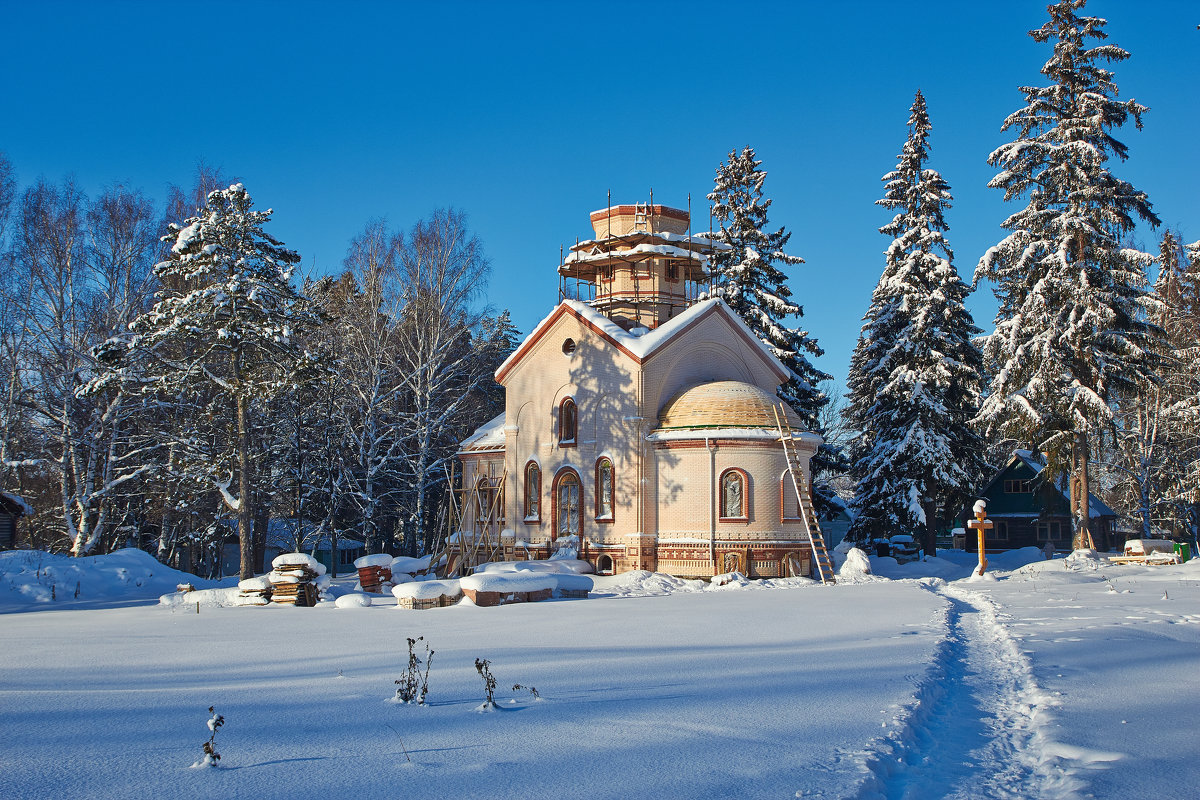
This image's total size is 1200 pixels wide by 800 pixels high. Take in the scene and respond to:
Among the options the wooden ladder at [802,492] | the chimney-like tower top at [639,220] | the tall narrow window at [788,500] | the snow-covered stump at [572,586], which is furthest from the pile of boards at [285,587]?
the chimney-like tower top at [639,220]

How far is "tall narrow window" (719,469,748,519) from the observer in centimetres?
2572

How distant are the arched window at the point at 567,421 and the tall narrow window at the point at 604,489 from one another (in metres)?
1.52

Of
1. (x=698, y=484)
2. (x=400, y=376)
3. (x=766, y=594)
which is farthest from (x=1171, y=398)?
(x=400, y=376)

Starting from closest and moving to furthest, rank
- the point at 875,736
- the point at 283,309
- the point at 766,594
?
1. the point at 875,736
2. the point at 766,594
3. the point at 283,309

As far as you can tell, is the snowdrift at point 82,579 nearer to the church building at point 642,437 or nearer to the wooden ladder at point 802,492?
the church building at point 642,437

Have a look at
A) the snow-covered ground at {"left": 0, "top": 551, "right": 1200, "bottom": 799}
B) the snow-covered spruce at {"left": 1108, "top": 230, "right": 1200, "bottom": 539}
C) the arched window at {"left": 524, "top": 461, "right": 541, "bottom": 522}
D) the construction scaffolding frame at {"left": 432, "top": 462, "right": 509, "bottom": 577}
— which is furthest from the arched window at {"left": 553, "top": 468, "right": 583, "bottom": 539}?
the snow-covered spruce at {"left": 1108, "top": 230, "right": 1200, "bottom": 539}

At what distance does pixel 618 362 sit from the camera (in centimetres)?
2759

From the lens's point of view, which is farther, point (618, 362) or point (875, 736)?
point (618, 362)

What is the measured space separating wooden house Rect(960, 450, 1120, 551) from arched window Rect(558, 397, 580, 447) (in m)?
25.0

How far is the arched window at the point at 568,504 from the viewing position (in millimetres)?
27734

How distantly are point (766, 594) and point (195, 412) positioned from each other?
19517 millimetres

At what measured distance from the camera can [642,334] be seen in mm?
29719

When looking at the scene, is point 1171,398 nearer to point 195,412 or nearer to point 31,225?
point 195,412

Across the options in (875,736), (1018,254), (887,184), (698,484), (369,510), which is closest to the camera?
(875,736)
